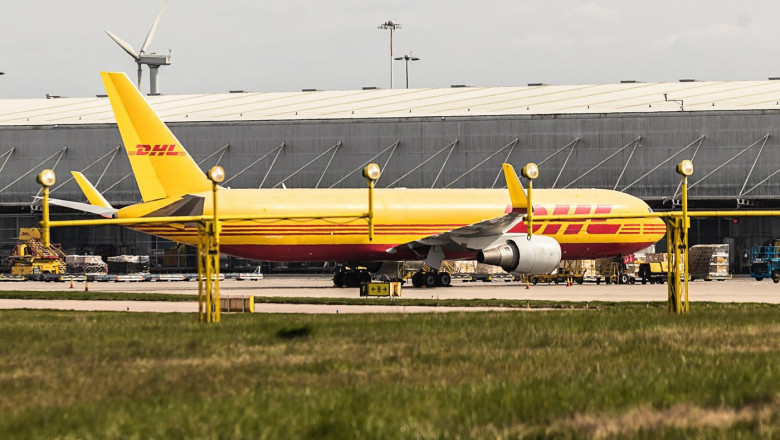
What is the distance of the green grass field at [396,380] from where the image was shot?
1205 centimetres

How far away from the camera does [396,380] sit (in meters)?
15.8

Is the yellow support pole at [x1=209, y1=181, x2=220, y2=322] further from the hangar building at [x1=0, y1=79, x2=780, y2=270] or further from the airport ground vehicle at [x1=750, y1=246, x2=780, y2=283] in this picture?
the hangar building at [x1=0, y1=79, x2=780, y2=270]

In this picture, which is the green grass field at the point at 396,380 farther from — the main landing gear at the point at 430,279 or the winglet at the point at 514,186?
the main landing gear at the point at 430,279

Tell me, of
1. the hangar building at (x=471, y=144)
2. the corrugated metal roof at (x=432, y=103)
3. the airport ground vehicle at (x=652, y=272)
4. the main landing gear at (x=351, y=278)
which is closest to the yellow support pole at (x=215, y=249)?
the main landing gear at (x=351, y=278)

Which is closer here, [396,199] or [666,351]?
[666,351]

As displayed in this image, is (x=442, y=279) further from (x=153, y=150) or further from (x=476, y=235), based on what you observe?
(x=153, y=150)

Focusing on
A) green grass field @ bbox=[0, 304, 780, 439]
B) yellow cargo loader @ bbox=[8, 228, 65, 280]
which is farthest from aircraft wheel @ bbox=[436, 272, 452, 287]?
green grass field @ bbox=[0, 304, 780, 439]

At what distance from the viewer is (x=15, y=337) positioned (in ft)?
76.5

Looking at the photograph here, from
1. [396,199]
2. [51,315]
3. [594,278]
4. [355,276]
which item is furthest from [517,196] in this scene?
[51,315]

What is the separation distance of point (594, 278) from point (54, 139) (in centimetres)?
4496

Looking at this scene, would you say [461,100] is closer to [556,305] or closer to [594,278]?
[594,278]

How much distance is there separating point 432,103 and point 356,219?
38327mm

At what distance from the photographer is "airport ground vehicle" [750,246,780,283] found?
213ft

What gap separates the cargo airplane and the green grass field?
2837cm
